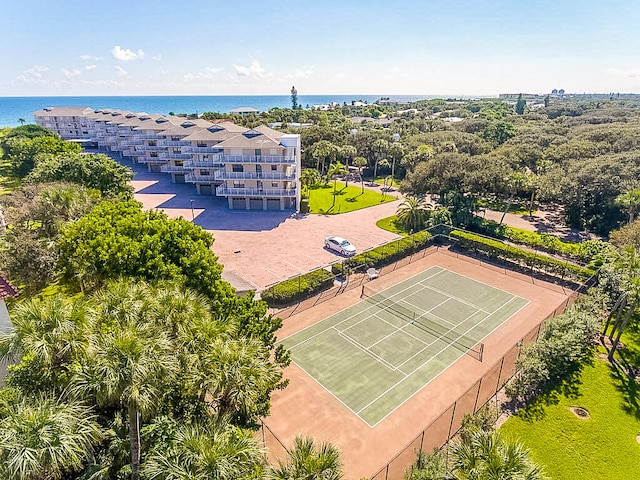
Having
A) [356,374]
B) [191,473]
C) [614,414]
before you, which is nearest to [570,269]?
[614,414]

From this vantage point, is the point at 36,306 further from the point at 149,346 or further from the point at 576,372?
the point at 576,372

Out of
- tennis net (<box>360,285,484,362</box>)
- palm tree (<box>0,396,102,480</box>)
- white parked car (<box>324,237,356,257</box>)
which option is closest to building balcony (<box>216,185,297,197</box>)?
white parked car (<box>324,237,356,257</box>)

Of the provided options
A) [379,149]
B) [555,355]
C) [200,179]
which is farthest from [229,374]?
[379,149]

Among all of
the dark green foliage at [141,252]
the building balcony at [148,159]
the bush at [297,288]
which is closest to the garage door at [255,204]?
the bush at [297,288]

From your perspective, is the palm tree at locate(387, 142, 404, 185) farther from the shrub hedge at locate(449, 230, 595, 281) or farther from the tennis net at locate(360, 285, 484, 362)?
the tennis net at locate(360, 285, 484, 362)

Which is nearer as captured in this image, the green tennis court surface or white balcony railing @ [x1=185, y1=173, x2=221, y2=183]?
the green tennis court surface
